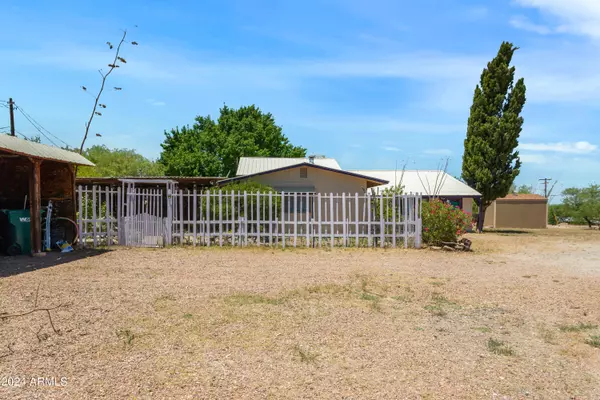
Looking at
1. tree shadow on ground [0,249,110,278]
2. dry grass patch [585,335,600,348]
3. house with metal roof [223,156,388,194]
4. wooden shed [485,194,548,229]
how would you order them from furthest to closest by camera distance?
wooden shed [485,194,548,229] < house with metal roof [223,156,388,194] < tree shadow on ground [0,249,110,278] < dry grass patch [585,335,600,348]

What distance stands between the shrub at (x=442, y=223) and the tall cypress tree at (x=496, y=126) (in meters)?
14.9

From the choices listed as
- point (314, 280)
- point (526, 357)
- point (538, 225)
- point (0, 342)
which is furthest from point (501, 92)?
point (0, 342)

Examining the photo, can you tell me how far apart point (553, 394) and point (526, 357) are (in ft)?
3.04

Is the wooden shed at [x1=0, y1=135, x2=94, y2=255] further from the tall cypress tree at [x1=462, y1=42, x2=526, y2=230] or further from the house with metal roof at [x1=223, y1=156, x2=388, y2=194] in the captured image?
the tall cypress tree at [x1=462, y1=42, x2=526, y2=230]

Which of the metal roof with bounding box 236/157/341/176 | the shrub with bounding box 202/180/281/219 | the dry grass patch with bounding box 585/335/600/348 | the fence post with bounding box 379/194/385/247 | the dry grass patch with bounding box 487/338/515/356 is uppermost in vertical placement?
the metal roof with bounding box 236/157/341/176

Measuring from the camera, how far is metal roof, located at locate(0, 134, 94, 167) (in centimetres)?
1129

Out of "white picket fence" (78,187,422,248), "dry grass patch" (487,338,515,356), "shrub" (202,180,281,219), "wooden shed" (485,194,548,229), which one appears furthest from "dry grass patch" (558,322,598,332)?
"wooden shed" (485,194,548,229)

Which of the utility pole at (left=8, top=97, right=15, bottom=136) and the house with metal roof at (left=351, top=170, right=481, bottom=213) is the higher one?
the utility pole at (left=8, top=97, right=15, bottom=136)

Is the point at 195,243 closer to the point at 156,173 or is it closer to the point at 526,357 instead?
the point at 526,357

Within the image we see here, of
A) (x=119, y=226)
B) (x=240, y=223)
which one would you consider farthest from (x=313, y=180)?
(x=119, y=226)

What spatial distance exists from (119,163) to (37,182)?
142 feet

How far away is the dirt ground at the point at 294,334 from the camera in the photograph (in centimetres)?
419

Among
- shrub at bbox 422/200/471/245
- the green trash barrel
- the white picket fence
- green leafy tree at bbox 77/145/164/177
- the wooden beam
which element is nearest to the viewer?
the wooden beam

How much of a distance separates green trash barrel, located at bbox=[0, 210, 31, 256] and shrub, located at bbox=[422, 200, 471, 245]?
39.8 ft
